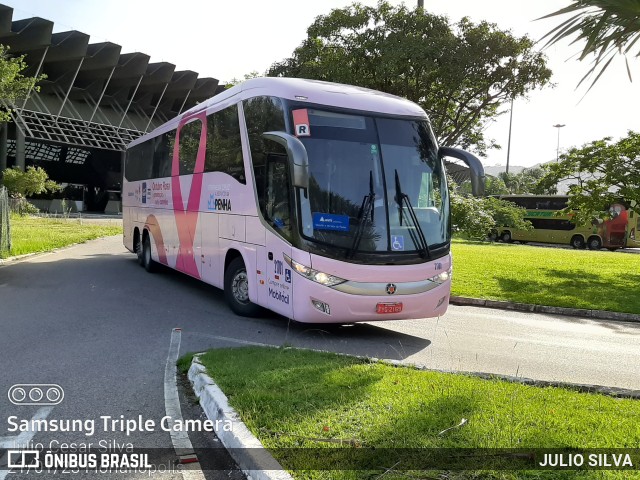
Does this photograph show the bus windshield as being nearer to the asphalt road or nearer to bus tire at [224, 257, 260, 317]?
the asphalt road

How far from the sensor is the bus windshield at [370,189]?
7.51 m

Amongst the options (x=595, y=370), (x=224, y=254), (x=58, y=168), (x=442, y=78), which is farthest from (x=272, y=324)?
(x=58, y=168)

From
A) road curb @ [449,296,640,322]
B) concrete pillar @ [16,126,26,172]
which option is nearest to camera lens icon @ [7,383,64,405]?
road curb @ [449,296,640,322]

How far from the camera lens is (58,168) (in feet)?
202

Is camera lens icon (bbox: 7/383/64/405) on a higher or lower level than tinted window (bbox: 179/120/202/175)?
lower

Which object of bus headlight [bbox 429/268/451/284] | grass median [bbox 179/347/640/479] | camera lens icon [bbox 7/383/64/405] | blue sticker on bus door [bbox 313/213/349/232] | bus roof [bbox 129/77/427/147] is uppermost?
bus roof [bbox 129/77/427/147]

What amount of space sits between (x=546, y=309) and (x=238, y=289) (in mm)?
6462

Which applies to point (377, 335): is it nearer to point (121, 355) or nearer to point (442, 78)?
point (121, 355)

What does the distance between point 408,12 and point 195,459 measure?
17347mm

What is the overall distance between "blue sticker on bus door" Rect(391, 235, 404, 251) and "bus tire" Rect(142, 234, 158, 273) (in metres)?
8.43

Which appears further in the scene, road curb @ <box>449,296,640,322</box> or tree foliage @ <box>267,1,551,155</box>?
tree foliage @ <box>267,1,551,155</box>

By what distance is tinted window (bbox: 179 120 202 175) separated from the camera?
431 inches

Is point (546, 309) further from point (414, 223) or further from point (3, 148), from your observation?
point (3, 148)

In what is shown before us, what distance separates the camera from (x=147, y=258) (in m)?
14.8
